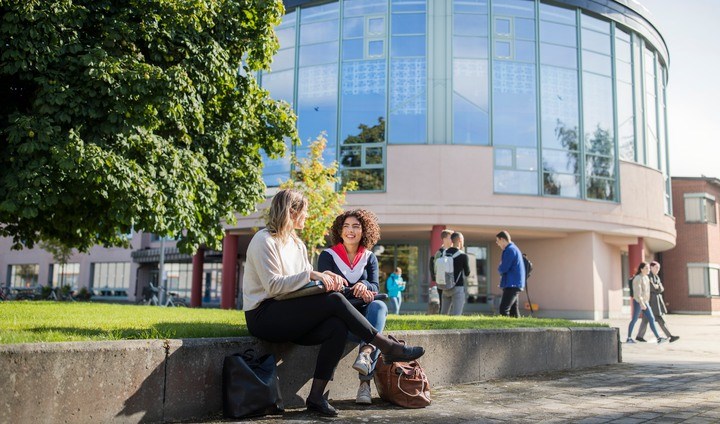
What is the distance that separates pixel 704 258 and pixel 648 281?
24.7 m

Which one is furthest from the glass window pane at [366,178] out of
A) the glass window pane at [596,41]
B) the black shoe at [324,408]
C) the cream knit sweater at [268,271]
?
the black shoe at [324,408]

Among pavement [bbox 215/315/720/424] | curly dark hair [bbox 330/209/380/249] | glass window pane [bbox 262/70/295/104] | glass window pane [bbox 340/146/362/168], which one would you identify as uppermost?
glass window pane [bbox 262/70/295/104]

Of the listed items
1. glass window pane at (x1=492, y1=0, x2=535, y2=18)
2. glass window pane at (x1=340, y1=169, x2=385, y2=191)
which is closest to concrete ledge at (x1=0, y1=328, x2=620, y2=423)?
glass window pane at (x1=340, y1=169, x2=385, y2=191)

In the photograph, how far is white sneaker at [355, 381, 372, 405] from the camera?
543cm

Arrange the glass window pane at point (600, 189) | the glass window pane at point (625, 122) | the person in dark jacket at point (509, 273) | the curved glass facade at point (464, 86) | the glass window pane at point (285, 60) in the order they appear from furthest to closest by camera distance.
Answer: the glass window pane at point (625, 122), the glass window pane at point (285, 60), the glass window pane at point (600, 189), the curved glass facade at point (464, 86), the person in dark jacket at point (509, 273)

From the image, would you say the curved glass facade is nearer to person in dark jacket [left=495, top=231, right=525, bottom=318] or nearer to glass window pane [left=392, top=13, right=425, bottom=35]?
glass window pane [left=392, top=13, right=425, bottom=35]

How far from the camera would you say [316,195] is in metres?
18.8

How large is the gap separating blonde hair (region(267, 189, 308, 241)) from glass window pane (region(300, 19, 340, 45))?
19619 mm

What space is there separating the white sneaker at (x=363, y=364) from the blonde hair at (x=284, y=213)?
3.64 ft

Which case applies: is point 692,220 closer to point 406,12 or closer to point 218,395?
point 406,12

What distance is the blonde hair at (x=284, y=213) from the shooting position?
5074 millimetres

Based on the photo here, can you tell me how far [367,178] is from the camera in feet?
75.1

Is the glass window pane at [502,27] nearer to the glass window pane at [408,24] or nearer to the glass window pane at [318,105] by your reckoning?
the glass window pane at [408,24]

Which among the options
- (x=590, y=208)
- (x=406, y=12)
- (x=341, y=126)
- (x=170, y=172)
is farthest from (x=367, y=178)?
(x=170, y=172)
